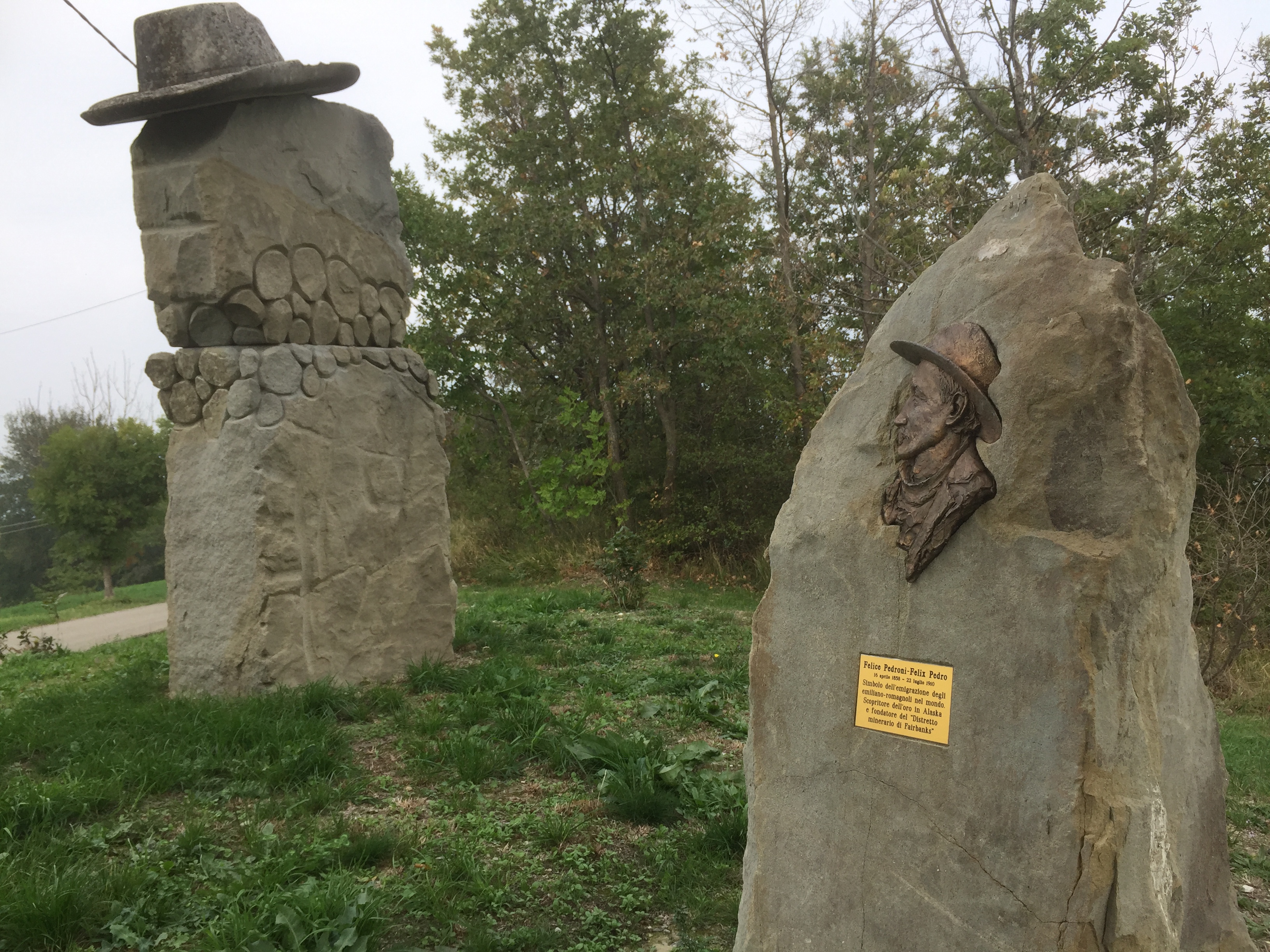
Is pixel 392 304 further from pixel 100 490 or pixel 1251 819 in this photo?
pixel 100 490

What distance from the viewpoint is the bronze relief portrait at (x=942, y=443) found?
7.62 ft

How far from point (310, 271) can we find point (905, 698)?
441 cm

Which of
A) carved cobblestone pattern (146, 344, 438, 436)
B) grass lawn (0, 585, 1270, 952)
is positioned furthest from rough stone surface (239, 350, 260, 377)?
grass lawn (0, 585, 1270, 952)

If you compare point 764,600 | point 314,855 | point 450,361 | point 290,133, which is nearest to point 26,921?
point 314,855

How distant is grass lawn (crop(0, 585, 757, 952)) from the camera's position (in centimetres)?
293

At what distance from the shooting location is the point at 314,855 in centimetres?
330

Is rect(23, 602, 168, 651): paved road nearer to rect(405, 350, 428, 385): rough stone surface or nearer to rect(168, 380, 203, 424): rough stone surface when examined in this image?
rect(168, 380, 203, 424): rough stone surface

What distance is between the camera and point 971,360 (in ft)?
7.90

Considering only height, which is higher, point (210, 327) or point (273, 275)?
point (273, 275)

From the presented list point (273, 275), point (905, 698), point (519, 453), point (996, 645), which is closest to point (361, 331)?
point (273, 275)

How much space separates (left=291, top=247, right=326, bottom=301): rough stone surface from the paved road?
4.99 meters

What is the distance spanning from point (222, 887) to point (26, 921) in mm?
552

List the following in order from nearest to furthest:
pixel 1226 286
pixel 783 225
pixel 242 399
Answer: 1. pixel 242 399
2. pixel 1226 286
3. pixel 783 225

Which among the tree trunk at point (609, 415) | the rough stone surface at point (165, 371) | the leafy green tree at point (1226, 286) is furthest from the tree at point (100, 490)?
the leafy green tree at point (1226, 286)
